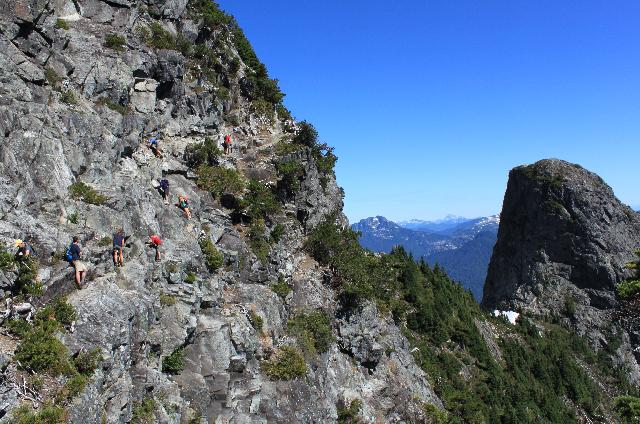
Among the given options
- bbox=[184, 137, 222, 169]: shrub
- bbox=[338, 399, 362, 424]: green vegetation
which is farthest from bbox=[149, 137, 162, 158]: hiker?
bbox=[338, 399, 362, 424]: green vegetation

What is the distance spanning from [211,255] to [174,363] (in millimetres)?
7707

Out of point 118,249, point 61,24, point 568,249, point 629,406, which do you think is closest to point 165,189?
point 118,249

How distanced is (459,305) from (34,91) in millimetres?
64650

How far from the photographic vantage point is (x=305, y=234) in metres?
38.1

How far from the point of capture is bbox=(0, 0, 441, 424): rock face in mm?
17656

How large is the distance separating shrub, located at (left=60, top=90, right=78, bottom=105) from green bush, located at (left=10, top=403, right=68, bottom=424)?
58.6 feet

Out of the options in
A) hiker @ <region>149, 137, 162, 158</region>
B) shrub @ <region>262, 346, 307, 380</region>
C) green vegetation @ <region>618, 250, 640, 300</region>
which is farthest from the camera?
hiker @ <region>149, 137, 162, 158</region>

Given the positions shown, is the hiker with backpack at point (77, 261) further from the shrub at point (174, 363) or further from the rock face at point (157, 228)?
the shrub at point (174, 363)

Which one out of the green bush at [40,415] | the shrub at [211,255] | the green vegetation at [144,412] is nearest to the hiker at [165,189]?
the shrub at [211,255]

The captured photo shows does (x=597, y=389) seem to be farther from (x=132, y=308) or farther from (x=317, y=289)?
(x=132, y=308)

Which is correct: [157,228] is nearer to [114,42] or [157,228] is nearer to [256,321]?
[256,321]

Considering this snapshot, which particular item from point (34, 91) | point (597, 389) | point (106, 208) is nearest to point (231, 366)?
point (106, 208)

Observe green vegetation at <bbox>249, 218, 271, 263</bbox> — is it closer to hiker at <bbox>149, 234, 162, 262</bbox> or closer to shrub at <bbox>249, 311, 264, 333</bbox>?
shrub at <bbox>249, 311, 264, 333</bbox>

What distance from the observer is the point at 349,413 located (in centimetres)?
2891
